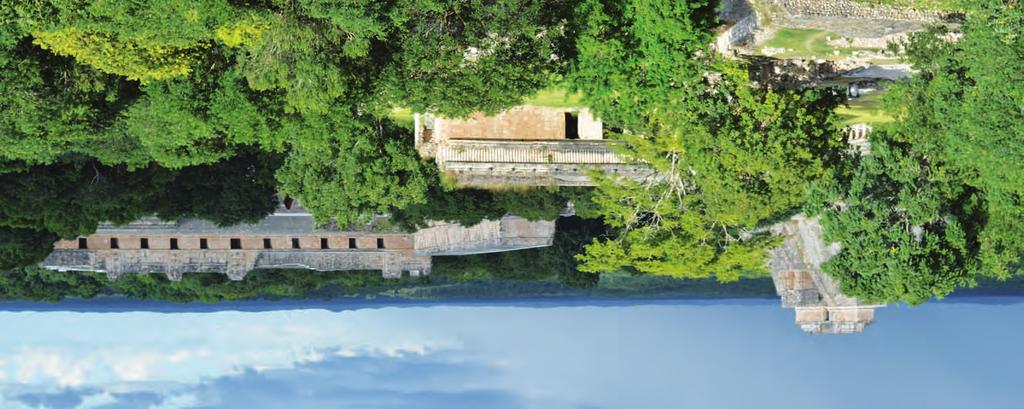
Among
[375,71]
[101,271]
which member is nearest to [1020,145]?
[375,71]

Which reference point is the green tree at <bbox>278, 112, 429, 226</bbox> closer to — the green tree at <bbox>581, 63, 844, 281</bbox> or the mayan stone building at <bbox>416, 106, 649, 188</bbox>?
the mayan stone building at <bbox>416, 106, 649, 188</bbox>

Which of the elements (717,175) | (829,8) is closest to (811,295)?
(717,175)

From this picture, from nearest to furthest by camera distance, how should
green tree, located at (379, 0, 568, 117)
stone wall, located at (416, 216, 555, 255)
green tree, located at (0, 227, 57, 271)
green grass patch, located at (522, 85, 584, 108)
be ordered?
green tree, located at (379, 0, 568, 117) → green grass patch, located at (522, 85, 584, 108) → green tree, located at (0, 227, 57, 271) → stone wall, located at (416, 216, 555, 255)

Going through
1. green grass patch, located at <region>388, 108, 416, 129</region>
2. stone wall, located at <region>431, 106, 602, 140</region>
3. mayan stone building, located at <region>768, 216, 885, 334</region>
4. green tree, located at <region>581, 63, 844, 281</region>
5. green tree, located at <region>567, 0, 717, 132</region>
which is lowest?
mayan stone building, located at <region>768, 216, 885, 334</region>

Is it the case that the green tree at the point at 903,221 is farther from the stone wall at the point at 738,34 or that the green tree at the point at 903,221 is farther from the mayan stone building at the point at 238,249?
the mayan stone building at the point at 238,249

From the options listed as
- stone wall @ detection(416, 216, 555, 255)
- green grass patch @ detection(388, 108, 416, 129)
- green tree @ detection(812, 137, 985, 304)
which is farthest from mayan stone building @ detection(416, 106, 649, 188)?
stone wall @ detection(416, 216, 555, 255)

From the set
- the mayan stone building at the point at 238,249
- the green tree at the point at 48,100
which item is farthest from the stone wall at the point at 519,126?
the mayan stone building at the point at 238,249
